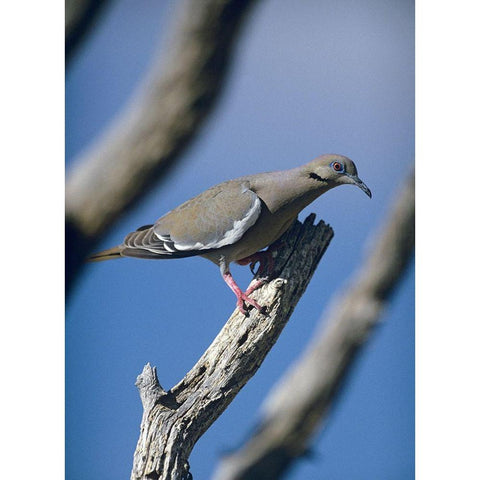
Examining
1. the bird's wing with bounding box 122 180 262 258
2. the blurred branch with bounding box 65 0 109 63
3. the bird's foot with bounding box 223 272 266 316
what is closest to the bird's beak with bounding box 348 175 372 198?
the bird's wing with bounding box 122 180 262 258

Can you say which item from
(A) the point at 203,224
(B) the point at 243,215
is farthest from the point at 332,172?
(A) the point at 203,224

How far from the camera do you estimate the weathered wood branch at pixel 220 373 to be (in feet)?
9.91

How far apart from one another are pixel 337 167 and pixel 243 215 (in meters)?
0.40

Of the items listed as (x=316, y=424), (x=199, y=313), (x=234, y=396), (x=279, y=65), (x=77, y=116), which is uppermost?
(x=77, y=116)

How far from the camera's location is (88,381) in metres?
3.20

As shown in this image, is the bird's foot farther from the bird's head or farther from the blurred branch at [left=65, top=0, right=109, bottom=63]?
the blurred branch at [left=65, top=0, right=109, bottom=63]

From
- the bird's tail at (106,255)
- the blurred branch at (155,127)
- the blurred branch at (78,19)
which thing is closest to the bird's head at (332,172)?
the blurred branch at (155,127)

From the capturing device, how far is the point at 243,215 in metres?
2.98

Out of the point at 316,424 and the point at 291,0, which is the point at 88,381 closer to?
the point at 316,424

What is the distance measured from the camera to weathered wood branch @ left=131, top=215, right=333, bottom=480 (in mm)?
3021

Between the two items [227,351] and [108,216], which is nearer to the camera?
[227,351]

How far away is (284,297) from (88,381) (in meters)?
0.85

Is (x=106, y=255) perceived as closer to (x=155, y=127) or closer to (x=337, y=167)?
(x=155, y=127)

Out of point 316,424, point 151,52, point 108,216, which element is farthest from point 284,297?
point 151,52
